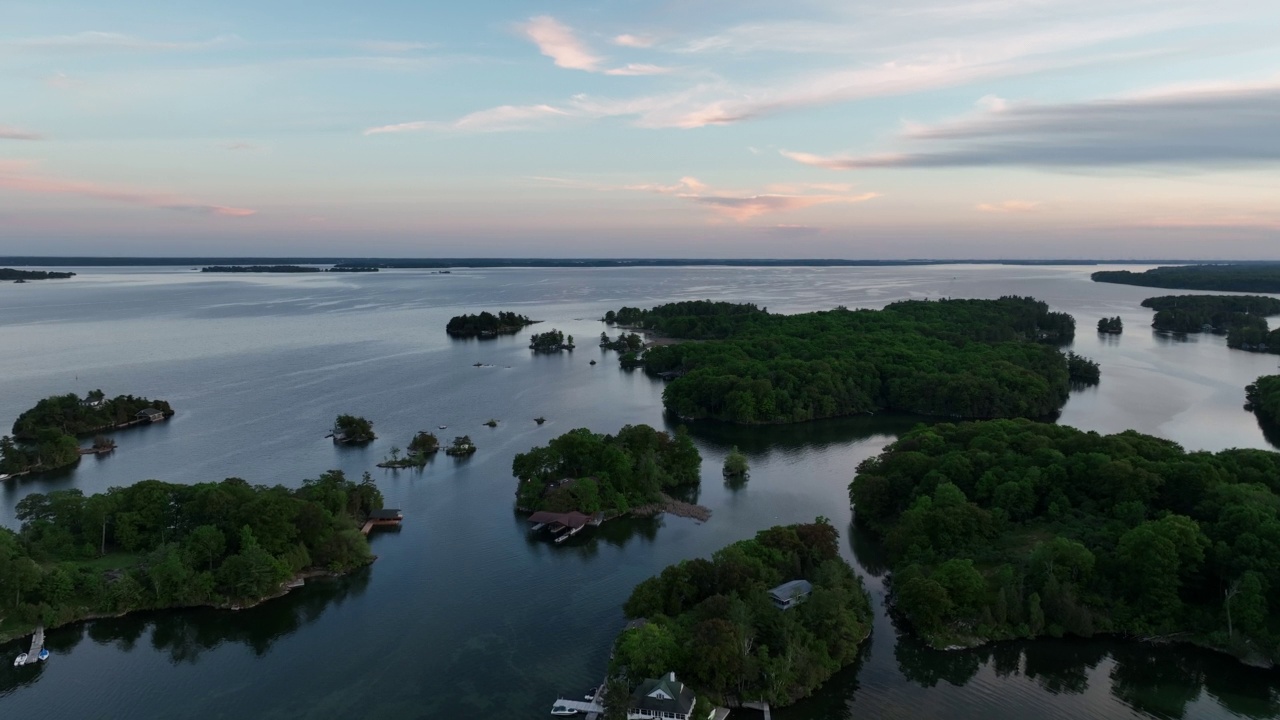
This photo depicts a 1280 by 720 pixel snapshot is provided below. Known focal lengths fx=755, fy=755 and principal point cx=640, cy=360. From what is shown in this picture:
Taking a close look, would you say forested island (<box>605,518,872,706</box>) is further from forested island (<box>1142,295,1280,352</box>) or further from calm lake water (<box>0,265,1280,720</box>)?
forested island (<box>1142,295,1280,352</box>)

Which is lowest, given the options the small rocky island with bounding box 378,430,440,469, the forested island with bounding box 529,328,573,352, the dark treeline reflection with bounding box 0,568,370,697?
the dark treeline reflection with bounding box 0,568,370,697

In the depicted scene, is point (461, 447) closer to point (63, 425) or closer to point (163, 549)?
point (163, 549)

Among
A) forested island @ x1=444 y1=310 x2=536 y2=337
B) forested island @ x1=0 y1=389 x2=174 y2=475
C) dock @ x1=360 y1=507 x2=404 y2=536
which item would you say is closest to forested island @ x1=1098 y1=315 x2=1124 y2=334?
forested island @ x1=444 y1=310 x2=536 y2=337

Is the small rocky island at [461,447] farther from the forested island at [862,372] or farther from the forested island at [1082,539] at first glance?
the forested island at [1082,539]

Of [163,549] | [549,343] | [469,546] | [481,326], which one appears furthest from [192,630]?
[481,326]

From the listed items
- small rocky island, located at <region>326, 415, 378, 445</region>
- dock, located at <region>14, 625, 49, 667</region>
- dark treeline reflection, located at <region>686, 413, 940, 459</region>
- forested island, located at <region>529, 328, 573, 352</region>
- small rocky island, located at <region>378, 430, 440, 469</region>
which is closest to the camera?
dock, located at <region>14, 625, 49, 667</region>

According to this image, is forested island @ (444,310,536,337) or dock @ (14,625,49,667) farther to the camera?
forested island @ (444,310,536,337)
